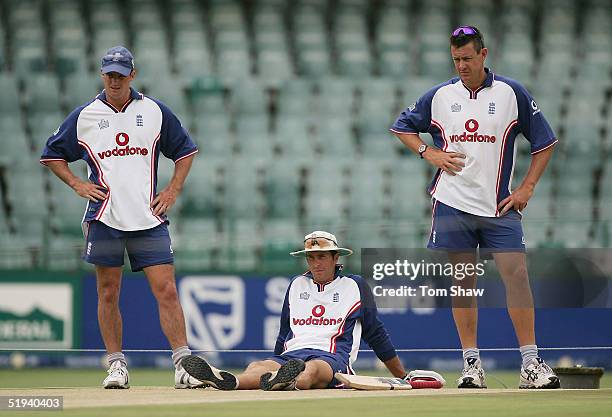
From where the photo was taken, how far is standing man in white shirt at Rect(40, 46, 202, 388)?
25.3ft

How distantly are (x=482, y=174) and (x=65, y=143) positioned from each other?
8.34 ft

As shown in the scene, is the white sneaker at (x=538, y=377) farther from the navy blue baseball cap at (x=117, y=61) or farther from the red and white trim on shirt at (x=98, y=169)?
the navy blue baseball cap at (x=117, y=61)

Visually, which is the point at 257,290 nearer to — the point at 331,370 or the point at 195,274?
the point at 195,274

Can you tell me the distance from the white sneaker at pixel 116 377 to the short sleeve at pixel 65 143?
1.31 metres

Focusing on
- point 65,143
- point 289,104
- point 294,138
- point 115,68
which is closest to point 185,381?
point 65,143

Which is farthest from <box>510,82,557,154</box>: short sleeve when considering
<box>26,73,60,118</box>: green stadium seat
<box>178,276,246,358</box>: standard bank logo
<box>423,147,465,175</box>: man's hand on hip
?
<box>26,73,60,118</box>: green stadium seat

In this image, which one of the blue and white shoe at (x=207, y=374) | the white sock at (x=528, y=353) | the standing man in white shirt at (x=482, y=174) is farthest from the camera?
the standing man in white shirt at (x=482, y=174)

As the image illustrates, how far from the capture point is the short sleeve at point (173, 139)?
7.87m

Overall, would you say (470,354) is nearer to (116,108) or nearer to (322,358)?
(322,358)

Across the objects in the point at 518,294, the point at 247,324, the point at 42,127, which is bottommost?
the point at 247,324

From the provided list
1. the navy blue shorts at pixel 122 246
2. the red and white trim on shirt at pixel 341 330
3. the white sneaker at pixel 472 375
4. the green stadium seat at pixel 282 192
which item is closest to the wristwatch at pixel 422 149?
the red and white trim on shirt at pixel 341 330

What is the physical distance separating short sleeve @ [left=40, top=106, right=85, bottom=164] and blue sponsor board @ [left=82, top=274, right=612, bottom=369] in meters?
4.86

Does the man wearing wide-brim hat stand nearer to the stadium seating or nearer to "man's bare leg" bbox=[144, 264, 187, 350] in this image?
"man's bare leg" bbox=[144, 264, 187, 350]

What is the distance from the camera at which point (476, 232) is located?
25.5 feet
